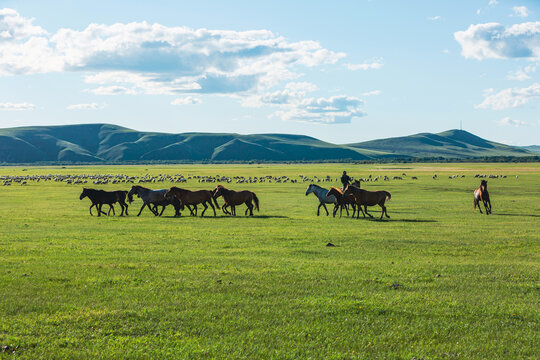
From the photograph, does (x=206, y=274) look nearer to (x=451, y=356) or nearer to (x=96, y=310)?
(x=96, y=310)

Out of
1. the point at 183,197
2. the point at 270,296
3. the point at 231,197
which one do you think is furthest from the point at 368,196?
the point at 270,296

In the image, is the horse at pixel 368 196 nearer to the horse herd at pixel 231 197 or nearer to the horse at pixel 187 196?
the horse herd at pixel 231 197

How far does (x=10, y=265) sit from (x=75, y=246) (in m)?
3.87

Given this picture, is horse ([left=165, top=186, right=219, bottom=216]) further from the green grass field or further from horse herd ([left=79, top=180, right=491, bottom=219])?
the green grass field

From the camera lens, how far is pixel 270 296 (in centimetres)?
1165

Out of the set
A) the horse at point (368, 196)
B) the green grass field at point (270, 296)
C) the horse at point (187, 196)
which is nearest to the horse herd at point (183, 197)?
the horse at point (187, 196)

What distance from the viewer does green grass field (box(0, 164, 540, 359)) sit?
28.9 ft

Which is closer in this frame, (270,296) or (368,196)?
(270,296)

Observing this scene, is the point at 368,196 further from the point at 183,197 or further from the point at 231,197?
the point at 183,197

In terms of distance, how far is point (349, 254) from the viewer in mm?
17438

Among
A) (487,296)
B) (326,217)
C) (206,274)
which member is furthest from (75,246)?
(326,217)

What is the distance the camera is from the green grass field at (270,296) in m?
8.80

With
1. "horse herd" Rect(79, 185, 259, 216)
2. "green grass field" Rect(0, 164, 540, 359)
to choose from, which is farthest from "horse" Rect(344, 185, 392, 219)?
"green grass field" Rect(0, 164, 540, 359)

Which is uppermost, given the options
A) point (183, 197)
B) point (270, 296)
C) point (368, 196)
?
point (368, 196)
